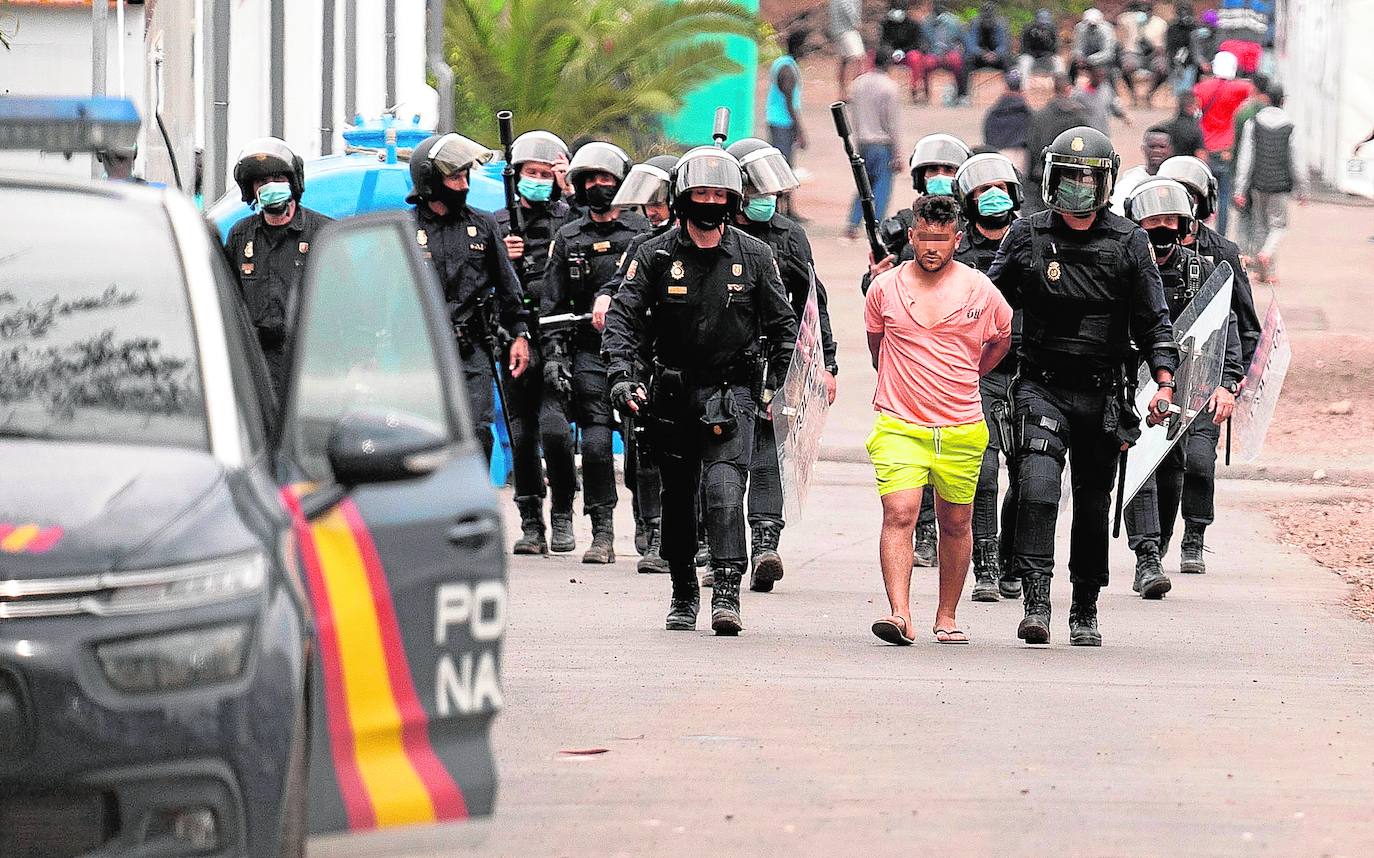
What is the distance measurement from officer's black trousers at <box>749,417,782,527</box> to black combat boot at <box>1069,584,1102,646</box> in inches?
67.3

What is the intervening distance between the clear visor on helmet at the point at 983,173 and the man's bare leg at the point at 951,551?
2823 mm

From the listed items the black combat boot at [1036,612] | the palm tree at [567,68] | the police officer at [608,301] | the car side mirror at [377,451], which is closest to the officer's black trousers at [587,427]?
the police officer at [608,301]

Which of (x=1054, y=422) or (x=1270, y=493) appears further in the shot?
(x=1270, y=493)

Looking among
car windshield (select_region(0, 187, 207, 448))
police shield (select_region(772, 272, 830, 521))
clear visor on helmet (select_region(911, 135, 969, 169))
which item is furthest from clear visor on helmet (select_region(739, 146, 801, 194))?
car windshield (select_region(0, 187, 207, 448))

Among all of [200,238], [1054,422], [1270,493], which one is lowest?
[1270,493]

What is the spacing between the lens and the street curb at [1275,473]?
17391 millimetres

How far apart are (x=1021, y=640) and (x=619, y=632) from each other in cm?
164

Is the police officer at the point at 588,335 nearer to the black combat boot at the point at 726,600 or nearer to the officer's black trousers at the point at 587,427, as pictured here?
the officer's black trousers at the point at 587,427

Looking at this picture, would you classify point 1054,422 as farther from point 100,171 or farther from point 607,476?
point 100,171

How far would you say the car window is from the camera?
16.7ft

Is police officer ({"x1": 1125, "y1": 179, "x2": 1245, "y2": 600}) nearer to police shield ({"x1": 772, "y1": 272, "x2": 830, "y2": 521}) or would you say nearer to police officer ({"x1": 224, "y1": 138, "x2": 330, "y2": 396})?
police shield ({"x1": 772, "y1": 272, "x2": 830, "y2": 521})

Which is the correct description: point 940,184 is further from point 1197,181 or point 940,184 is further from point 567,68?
point 567,68

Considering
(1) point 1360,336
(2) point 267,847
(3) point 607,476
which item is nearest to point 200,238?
(2) point 267,847

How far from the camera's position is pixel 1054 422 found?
10.1m
